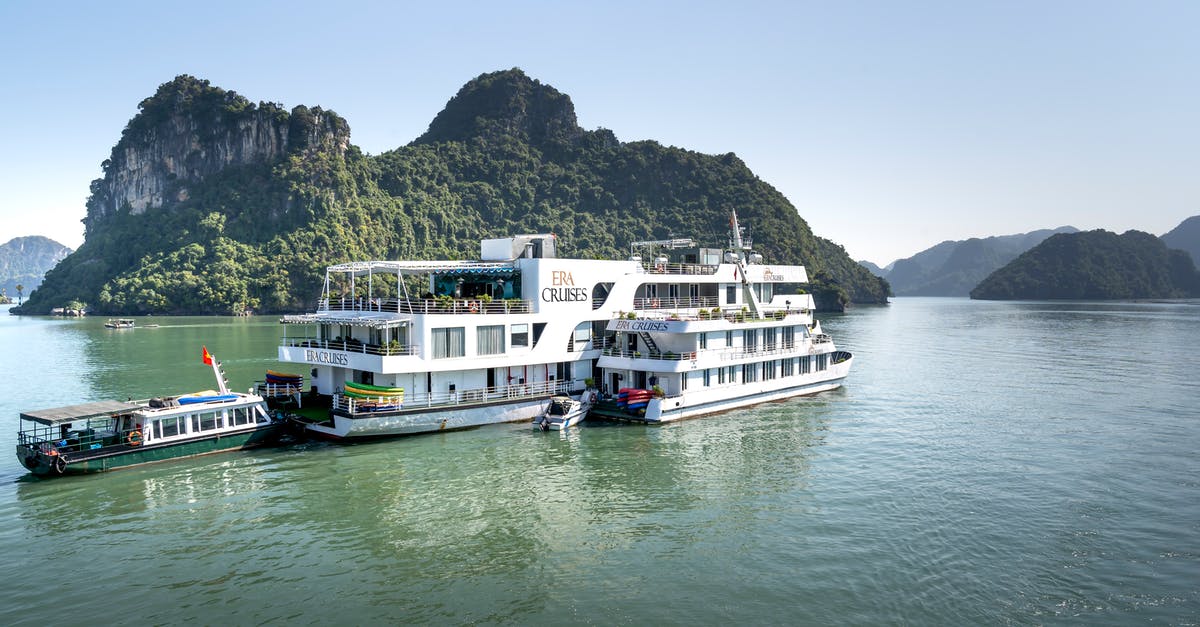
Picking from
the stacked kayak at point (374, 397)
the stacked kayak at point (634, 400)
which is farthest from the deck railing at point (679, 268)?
the stacked kayak at point (374, 397)

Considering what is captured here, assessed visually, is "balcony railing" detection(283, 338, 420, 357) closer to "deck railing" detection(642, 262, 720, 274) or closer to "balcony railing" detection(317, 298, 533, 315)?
"balcony railing" detection(317, 298, 533, 315)

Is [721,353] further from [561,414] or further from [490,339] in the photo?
[490,339]

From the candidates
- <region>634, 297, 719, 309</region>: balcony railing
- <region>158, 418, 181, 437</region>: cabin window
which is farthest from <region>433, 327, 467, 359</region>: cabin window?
<region>634, 297, 719, 309</region>: balcony railing

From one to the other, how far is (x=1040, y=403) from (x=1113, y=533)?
84.9 feet

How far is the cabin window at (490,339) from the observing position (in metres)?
33.9

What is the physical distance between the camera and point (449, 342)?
108ft

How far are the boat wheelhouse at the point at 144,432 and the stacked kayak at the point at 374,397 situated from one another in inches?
141

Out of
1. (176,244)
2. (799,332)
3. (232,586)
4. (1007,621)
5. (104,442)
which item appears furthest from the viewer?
(176,244)

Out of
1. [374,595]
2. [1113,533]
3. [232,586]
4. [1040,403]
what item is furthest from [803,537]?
[1040,403]

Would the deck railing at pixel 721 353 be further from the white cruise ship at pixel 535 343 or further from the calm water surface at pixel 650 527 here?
→ the calm water surface at pixel 650 527

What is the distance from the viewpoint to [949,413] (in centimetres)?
4238

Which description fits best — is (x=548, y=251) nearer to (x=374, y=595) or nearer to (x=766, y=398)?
(x=766, y=398)

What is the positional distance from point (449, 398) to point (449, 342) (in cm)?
272

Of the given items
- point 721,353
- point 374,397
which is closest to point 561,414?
point 374,397
